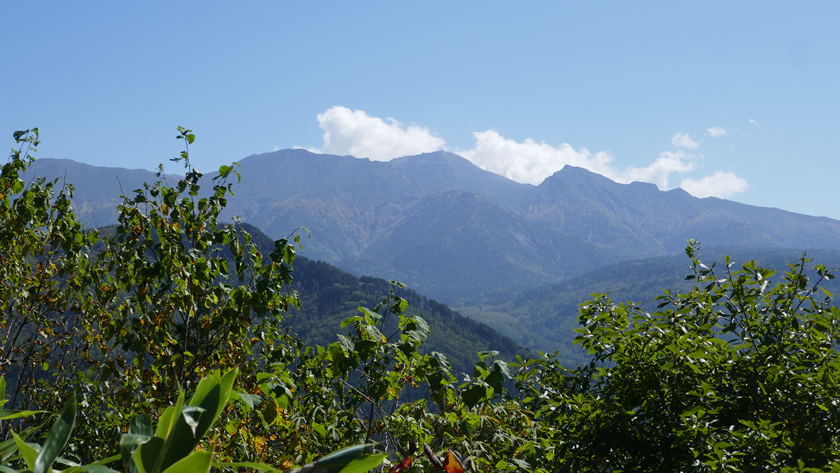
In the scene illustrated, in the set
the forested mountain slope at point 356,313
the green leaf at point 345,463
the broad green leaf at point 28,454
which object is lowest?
the forested mountain slope at point 356,313

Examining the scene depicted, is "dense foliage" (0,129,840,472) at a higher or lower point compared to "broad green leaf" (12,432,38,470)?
lower

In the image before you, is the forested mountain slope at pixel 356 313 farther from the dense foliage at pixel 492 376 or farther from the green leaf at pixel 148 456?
the green leaf at pixel 148 456

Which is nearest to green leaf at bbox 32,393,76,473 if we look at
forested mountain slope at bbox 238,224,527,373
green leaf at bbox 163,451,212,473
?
green leaf at bbox 163,451,212,473

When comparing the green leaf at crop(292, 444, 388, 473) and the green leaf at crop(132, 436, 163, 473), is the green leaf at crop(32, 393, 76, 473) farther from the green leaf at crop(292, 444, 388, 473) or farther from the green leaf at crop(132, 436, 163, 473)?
the green leaf at crop(292, 444, 388, 473)

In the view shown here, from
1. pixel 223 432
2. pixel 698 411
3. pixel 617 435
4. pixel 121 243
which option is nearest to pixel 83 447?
pixel 121 243

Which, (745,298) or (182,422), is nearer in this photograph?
(182,422)

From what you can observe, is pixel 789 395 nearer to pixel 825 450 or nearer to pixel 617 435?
pixel 825 450

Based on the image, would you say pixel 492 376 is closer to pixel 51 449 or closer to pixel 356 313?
pixel 51 449

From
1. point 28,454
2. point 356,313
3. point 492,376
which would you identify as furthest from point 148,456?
point 356,313

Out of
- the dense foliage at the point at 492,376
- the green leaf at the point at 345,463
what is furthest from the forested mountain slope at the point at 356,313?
the green leaf at the point at 345,463

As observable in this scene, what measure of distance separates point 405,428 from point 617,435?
1226mm

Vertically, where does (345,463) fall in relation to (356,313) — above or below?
above

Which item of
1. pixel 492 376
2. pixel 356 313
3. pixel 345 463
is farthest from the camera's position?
pixel 356 313

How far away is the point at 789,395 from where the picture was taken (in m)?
2.78
